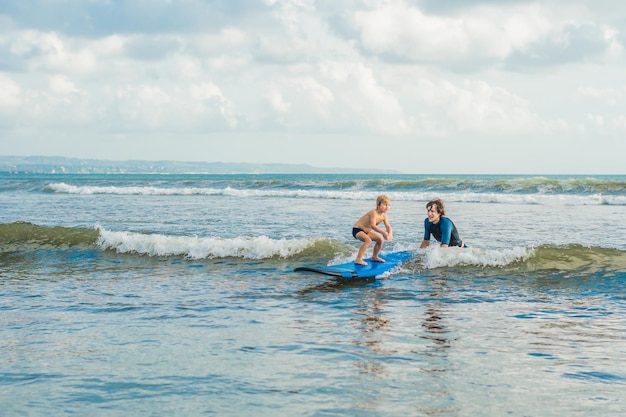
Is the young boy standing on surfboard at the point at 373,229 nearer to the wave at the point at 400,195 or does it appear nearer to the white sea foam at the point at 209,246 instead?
the white sea foam at the point at 209,246

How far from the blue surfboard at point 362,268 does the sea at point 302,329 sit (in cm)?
16

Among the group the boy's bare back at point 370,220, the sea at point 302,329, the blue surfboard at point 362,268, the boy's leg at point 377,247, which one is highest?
the boy's bare back at point 370,220

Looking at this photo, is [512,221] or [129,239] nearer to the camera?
[129,239]

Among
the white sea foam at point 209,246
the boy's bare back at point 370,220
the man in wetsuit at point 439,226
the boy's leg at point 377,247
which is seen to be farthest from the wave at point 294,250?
the boy's bare back at point 370,220

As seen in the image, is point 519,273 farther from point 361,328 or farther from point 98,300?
point 98,300

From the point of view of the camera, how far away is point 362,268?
10734 millimetres

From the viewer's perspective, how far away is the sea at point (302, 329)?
4863 mm

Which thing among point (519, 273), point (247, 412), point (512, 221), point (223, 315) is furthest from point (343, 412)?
point (512, 221)

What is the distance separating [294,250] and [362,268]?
10.6 ft

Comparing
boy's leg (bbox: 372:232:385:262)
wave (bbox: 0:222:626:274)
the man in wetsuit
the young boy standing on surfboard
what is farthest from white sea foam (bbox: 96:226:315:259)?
the man in wetsuit

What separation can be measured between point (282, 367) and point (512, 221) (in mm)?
17142

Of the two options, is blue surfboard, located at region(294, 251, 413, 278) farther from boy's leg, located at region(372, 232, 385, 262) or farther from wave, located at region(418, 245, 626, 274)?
wave, located at region(418, 245, 626, 274)

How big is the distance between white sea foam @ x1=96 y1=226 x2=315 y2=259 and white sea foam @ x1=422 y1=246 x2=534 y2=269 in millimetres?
3106

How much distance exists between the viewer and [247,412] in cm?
456
